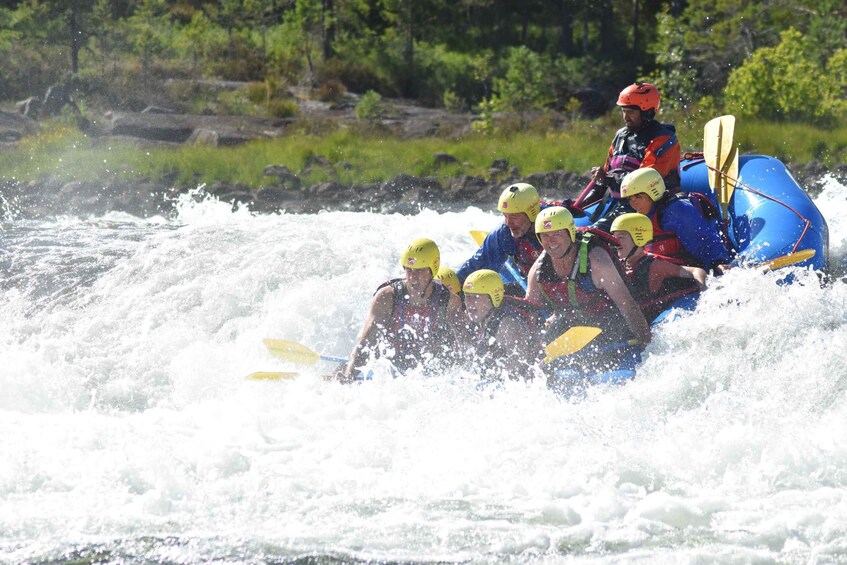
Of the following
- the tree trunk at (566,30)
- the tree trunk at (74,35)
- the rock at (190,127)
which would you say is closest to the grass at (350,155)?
the rock at (190,127)

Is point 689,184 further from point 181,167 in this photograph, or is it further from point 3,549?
point 181,167

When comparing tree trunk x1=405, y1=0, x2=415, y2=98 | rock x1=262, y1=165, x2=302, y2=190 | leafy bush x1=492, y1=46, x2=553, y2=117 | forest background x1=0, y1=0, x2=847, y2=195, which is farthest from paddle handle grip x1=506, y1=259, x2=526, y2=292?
tree trunk x1=405, y1=0, x2=415, y2=98

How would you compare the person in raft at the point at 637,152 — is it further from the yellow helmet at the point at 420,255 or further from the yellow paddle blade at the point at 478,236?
the yellow helmet at the point at 420,255

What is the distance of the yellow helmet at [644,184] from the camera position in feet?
23.7

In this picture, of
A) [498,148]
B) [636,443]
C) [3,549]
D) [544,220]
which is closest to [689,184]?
[544,220]

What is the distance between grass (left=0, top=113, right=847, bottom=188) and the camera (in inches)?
646

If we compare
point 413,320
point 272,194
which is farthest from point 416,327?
point 272,194

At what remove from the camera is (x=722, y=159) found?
8.31 m

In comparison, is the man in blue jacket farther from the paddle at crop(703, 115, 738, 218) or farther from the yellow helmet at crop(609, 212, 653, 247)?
the paddle at crop(703, 115, 738, 218)

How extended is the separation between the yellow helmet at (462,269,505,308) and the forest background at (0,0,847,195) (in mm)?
10716

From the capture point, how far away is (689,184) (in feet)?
28.2

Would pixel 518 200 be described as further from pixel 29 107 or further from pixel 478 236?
pixel 29 107

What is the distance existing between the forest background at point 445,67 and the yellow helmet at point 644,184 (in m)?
9.50

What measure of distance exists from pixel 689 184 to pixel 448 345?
3.10 metres
